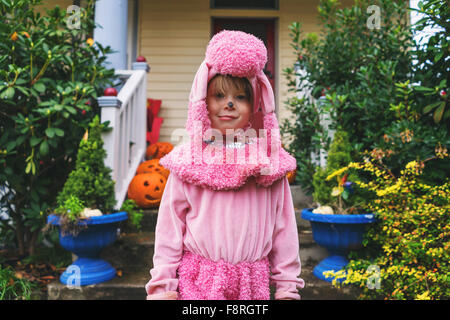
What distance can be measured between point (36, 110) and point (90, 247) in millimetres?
1242

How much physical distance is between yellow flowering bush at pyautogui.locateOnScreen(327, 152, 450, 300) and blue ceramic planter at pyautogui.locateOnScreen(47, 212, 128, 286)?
5.82 ft

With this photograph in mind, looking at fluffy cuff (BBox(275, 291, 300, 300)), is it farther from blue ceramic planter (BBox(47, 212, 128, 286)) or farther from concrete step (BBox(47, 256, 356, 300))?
blue ceramic planter (BBox(47, 212, 128, 286))

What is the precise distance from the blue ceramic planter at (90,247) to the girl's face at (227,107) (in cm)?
170

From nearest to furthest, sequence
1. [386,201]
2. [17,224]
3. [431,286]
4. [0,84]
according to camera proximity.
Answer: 1. [431,286]
2. [386,201]
3. [0,84]
4. [17,224]

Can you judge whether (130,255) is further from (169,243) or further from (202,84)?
(202,84)

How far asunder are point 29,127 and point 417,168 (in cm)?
317

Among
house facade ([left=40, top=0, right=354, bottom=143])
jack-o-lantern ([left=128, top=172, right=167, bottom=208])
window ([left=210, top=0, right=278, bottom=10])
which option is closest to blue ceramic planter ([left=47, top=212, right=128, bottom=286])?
jack-o-lantern ([left=128, top=172, right=167, bottom=208])

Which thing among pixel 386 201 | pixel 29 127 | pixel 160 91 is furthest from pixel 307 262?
pixel 160 91

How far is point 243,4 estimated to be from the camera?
20.0 feet

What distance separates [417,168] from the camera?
8.43 ft

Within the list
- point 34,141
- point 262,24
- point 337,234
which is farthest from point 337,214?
point 262,24

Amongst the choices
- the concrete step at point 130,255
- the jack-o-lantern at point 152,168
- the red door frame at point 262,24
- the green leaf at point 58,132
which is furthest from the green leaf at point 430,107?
the red door frame at point 262,24

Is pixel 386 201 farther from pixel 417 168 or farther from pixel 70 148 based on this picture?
pixel 70 148

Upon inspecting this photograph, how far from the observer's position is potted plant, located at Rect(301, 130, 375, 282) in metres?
2.62
